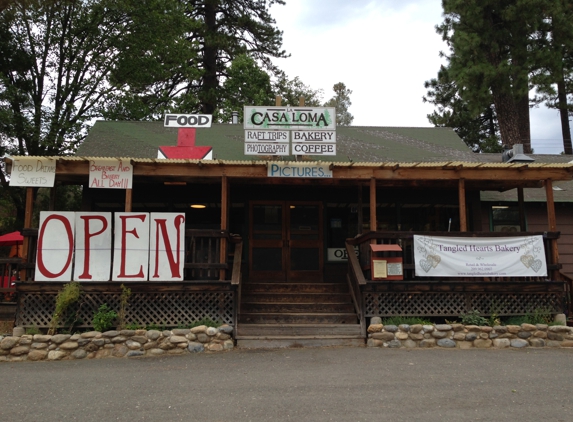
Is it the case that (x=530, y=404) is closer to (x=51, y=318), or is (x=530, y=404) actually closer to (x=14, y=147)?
(x=51, y=318)

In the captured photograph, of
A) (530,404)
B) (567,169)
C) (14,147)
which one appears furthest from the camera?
(14,147)

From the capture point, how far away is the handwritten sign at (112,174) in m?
9.16

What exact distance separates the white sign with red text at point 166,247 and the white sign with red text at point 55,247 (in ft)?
4.80

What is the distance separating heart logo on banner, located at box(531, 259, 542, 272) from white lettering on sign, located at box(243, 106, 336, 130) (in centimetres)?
484

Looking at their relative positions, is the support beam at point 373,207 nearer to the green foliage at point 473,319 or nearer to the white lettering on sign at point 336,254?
the green foliage at point 473,319

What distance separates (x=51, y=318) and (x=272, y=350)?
398cm

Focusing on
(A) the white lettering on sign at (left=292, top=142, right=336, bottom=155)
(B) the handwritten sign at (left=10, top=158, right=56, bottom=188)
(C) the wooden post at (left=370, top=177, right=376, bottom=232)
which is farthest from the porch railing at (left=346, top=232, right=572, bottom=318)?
(B) the handwritten sign at (left=10, top=158, right=56, bottom=188)

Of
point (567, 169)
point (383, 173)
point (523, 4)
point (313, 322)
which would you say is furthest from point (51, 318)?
point (523, 4)

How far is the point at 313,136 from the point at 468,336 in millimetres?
5077

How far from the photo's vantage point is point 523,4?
19422 mm

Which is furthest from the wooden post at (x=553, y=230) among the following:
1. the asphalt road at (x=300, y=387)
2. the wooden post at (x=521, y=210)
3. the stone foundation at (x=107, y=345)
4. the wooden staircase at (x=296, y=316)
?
the stone foundation at (x=107, y=345)

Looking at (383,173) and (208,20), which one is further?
(208,20)

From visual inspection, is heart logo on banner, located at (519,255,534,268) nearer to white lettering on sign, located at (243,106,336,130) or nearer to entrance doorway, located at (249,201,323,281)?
entrance doorway, located at (249,201,323,281)

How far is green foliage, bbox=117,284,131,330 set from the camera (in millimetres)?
8691
